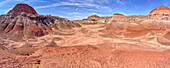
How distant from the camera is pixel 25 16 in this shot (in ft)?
86.0

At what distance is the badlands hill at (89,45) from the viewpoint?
8289mm

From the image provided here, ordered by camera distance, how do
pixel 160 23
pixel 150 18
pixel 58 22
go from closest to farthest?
pixel 160 23, pixel 150 18, pixel 58 22

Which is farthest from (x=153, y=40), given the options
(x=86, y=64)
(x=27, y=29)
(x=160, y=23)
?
(x=27, y=29)

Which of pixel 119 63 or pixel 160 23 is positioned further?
pixel 160 23

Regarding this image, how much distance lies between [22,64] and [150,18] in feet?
75.8

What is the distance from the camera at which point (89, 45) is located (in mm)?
14930

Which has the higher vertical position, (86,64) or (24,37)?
(24,37)

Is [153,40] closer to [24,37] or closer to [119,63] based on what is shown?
[119,63]

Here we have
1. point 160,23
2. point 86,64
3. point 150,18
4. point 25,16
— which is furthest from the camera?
point 25,16

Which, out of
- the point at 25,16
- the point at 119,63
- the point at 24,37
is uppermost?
the point at 25,16

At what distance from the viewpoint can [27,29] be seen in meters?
23.2

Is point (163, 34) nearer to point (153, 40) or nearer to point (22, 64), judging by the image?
point (153, 40)

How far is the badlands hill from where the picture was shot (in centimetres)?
829

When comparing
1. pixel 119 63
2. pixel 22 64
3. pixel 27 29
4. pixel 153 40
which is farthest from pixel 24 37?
pixel 153 40
